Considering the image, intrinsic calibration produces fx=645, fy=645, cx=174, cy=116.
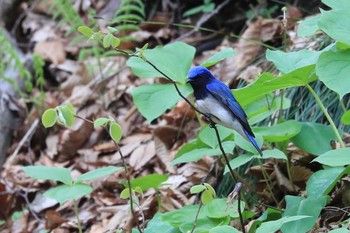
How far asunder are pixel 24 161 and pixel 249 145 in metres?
2.44

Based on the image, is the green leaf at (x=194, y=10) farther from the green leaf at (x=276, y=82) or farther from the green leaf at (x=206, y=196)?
the green leaf at (x=206, y=196)

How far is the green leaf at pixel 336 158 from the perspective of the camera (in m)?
2.06

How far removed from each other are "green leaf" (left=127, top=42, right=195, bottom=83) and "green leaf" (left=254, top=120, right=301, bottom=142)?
416mm

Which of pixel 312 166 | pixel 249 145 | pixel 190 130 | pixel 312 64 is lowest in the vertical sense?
pixel 190 130

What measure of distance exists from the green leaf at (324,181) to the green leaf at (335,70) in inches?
12.9

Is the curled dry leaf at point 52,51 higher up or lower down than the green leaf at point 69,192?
lower down

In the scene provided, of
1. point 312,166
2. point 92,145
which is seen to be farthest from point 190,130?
point 312,166

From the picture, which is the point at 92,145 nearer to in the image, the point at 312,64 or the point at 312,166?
the point at 312,166

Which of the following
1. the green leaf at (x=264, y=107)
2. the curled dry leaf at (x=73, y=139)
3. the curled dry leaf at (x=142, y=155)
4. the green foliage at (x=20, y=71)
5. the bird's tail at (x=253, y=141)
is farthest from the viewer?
the green foliage at (x=20, y=71)

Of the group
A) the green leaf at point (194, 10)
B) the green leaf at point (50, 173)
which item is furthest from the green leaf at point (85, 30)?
the green leaf at point (194, 10)

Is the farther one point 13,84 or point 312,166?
point 13,84

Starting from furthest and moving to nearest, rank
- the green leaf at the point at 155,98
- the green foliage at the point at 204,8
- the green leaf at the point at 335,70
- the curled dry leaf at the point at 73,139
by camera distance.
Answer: the green foliage at the point at 204,8 < the curled dry leaf at the point at 73,139 < the green leaf at the point at 155,98 < the green leaf at the point at 335,70

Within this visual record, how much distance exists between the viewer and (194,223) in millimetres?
2287

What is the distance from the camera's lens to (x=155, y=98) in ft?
8.77
